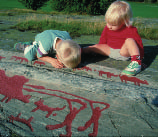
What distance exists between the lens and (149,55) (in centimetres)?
326

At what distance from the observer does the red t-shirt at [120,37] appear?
2.67 m

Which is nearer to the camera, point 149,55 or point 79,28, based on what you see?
point 149,55

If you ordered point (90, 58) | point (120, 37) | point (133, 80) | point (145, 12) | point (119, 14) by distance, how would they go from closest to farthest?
point (133, 80) → point (119, 14) → point (120, 37) → point (90, 58) → point (145, 12)

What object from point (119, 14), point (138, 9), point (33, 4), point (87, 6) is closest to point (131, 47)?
point (119, 14)

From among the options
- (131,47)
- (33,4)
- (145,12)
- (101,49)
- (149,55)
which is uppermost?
(33,4)

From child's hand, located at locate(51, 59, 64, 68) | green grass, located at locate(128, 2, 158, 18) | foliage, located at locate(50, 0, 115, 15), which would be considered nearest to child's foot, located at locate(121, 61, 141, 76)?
child's hand, located at locate(51, 59, 64, 68)

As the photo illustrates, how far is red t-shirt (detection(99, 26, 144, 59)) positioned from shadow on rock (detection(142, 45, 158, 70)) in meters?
0.21

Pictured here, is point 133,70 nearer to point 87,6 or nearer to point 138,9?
point 87,6

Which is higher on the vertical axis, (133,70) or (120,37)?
(120,37)

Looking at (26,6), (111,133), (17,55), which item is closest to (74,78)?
(111,133)

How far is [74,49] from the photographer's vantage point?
237 centimetres

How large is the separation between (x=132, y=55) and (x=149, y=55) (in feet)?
3.00

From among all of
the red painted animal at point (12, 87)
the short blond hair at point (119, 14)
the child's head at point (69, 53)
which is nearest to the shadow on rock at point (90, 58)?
the child's head at point (69, 53)

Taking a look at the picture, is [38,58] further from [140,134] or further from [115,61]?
[140,134]
